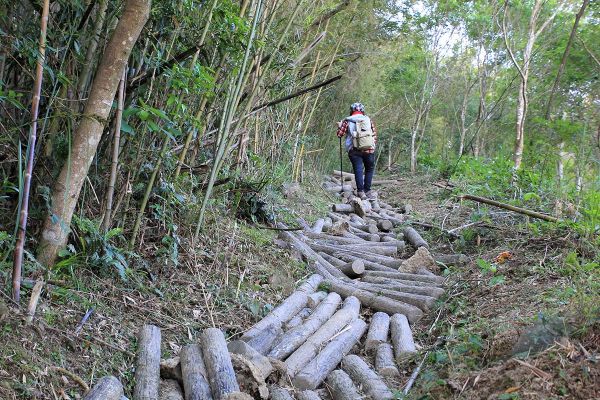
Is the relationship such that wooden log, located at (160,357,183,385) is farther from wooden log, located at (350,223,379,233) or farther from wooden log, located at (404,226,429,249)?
wooden log, located at (350,223,379,233)

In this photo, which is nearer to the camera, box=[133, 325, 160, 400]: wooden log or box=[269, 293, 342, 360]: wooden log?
box=[133, 325, 160, 400]: wooden log

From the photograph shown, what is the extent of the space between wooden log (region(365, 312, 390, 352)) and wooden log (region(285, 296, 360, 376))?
0.53ft

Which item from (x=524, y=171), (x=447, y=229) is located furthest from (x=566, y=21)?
(x=447, y=229)

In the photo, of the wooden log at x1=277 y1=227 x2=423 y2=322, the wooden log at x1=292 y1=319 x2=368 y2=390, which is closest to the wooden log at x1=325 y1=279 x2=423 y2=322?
the wooden log at x1=277 y1=227 x2=423 y2=322

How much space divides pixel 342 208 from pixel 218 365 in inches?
220

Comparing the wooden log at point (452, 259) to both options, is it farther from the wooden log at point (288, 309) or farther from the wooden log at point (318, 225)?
the wooden log at point (318, 225)

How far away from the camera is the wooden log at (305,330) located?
3128 millimetres

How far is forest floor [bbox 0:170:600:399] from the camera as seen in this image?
217 cm

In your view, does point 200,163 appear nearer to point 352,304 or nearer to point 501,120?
point 352,304

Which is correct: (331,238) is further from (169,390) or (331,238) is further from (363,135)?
(169,390)

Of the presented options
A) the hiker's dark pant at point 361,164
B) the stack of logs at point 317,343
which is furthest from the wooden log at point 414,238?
the hiker's dark pant at point 361,164

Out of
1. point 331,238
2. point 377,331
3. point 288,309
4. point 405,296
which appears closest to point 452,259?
point 405,296

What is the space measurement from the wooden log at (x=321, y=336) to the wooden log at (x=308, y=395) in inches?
6.1

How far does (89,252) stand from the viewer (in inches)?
116
